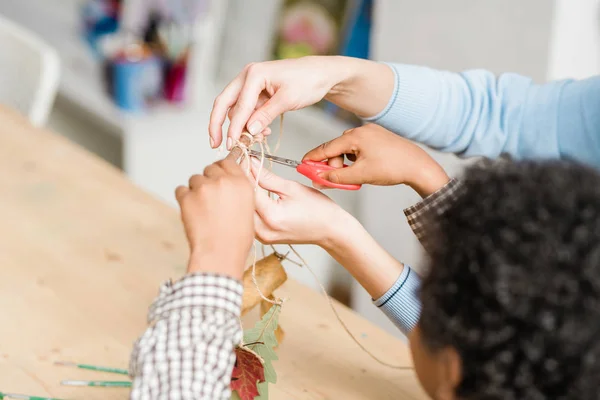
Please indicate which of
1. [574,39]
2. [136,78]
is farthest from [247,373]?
[136,78]

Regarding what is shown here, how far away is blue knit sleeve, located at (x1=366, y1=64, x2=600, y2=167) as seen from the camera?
963 millimetres

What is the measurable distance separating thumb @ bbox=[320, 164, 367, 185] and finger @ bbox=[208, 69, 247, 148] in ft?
0.39

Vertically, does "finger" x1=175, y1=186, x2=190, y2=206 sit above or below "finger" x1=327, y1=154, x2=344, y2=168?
below

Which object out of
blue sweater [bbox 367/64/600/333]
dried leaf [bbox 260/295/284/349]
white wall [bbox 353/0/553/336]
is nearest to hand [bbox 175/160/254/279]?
dried leaf [bbox 260/295/284/349]

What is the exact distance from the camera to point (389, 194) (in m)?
1.74

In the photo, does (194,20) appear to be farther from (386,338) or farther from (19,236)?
(386,338)

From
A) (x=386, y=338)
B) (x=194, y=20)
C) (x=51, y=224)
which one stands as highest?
(x=194, y=20)

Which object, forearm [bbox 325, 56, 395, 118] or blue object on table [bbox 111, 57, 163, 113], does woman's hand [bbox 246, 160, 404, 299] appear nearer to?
forearm [bbox 325, 56, 395, 118]

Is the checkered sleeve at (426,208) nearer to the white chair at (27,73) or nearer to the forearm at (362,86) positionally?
the forearm at (362,86)

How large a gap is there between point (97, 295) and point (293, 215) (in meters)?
0.36

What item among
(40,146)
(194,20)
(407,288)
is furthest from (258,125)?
(194,20)

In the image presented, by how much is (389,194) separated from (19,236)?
882mm

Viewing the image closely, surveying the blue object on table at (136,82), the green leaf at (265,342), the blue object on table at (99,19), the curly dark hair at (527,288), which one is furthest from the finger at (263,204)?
the blue object on table at (99,19)

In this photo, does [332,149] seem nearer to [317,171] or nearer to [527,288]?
[317,171]
